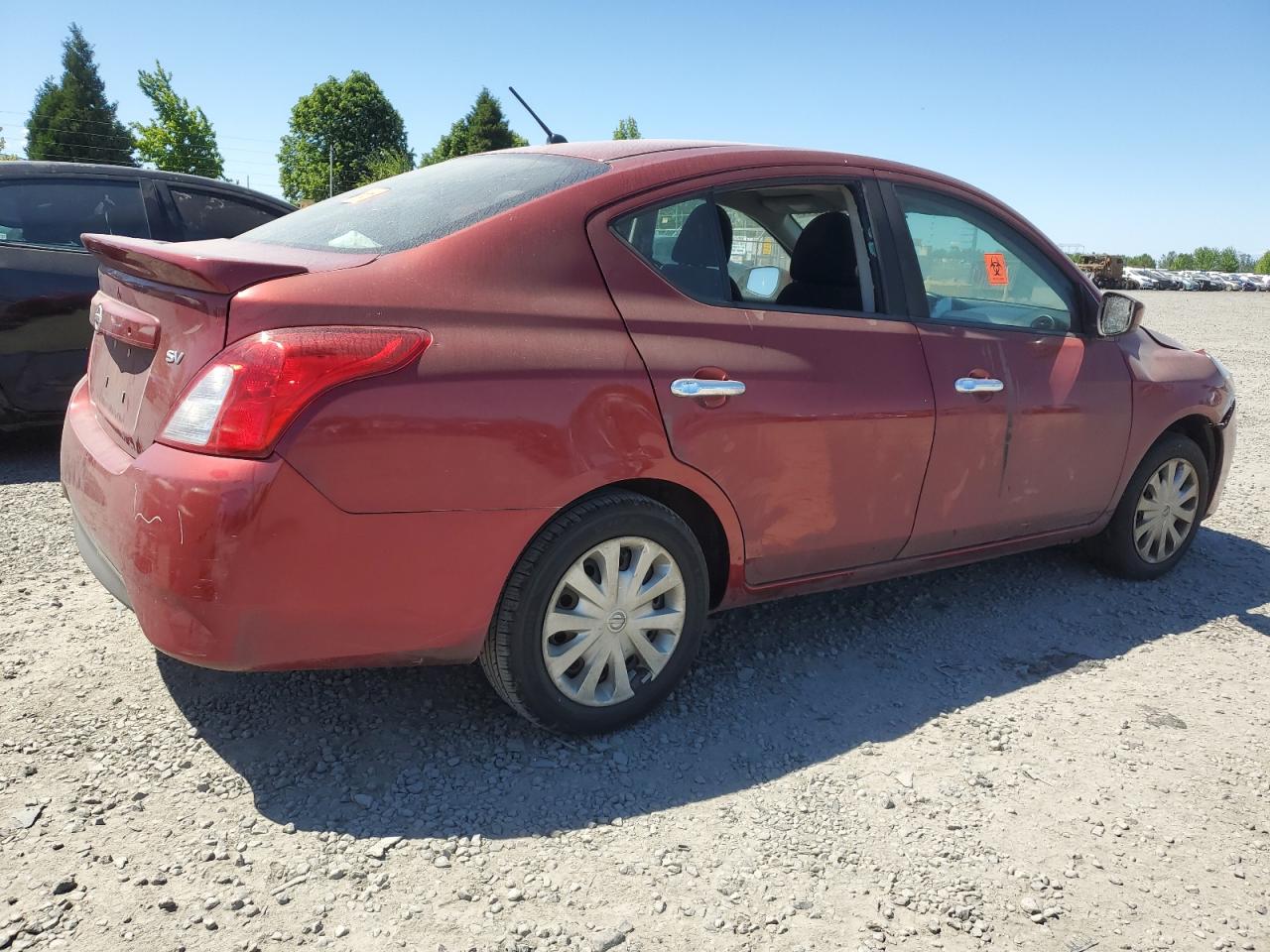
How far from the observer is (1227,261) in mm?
93500

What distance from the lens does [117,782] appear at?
2479mm

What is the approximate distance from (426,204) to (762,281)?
1070 mm

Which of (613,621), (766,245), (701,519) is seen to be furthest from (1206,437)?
(613,621)

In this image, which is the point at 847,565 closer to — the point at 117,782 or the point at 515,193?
the point at 515,193

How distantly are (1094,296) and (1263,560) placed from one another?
198cm

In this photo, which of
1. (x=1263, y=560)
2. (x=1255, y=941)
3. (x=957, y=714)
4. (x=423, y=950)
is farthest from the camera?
(x=1263, y=560)

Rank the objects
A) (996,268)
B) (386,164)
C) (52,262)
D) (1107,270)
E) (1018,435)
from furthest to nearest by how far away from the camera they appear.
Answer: (386,164)
(1107,270)
(52,262)
(996,268)
(1018,435)

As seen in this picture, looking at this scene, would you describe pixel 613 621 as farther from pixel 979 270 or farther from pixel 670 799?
pixel 979 270

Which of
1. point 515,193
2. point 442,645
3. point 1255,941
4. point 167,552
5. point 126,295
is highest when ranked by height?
point 515,193

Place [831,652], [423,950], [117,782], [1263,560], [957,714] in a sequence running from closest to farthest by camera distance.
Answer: [423,950] < [117,782] < [957,714] < [831,652] < [1263,560]

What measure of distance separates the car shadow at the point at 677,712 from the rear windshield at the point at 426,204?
1.37 metres

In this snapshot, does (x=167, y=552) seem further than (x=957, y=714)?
No

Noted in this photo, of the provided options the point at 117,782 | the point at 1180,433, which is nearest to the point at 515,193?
the point at 117,782

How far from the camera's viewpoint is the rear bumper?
2170 millimetres
